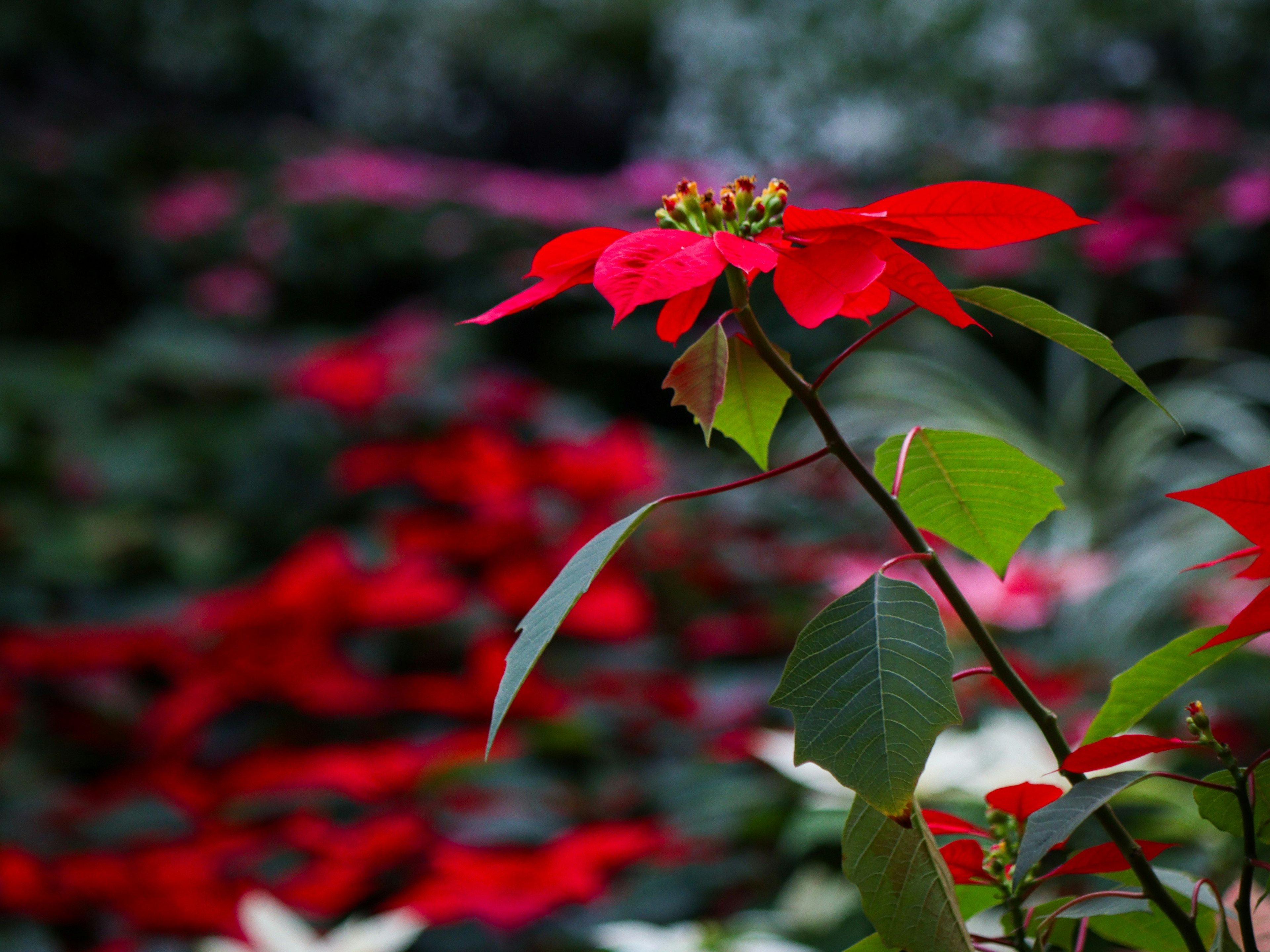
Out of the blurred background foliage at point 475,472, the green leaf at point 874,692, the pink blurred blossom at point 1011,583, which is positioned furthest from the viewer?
the pink blurred blossom at point 1011,583

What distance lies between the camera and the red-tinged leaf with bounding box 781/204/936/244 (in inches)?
10.1

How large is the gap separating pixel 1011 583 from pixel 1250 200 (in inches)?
63.1

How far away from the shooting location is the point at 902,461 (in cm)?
29

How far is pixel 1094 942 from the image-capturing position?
57 centimetres

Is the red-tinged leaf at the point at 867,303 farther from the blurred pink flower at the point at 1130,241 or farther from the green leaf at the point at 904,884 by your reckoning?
the blurred pink flower at the point at 1130,241

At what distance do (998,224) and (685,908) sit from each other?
2.12 ft

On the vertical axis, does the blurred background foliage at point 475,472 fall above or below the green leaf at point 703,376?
above

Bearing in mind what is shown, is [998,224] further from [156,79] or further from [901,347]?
[156,79]

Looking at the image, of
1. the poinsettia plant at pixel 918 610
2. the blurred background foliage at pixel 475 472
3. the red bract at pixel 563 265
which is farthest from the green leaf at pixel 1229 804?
the blurred background foliage at pixel 475 472

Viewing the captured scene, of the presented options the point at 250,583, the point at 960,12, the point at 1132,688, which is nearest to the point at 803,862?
the point at 1132,688

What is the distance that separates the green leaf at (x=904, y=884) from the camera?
0.23m

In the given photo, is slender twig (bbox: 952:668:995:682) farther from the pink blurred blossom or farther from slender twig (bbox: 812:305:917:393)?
the pink blurred blossom

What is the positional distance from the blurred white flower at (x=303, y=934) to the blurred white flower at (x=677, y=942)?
0.43ft

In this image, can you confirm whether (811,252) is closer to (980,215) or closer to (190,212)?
(980,215)
